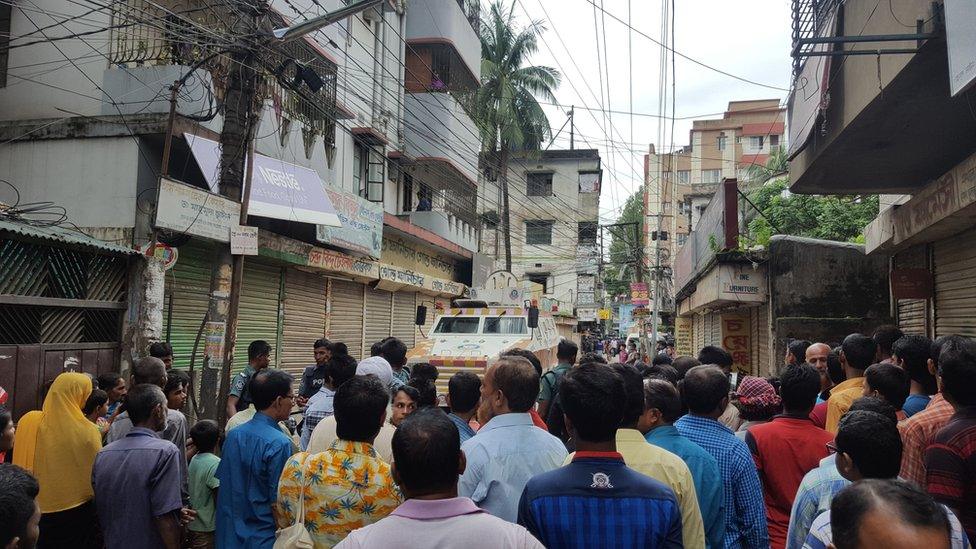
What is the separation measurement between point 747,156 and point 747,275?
39.3 m

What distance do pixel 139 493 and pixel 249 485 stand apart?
1.86ft

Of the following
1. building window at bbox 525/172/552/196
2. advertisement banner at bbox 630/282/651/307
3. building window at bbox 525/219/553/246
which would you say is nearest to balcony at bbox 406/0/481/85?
advertisement banner at bbox 630/282/651/307

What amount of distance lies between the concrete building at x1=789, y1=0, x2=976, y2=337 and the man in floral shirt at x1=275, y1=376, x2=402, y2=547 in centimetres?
453

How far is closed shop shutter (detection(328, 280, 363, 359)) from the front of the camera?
53.0ft

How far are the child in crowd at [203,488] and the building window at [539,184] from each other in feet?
120

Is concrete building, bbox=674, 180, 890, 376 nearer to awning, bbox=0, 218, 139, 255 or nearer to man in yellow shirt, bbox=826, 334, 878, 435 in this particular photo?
man in yellow shirt, bbox=826, 334, 878, 435

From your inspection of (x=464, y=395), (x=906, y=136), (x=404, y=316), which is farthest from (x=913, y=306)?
(x=404, y=316)

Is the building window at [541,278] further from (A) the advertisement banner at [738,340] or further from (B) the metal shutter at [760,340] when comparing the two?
(B) the metal shutter at [760,340]

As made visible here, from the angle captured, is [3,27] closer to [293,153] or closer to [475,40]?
[293,153]

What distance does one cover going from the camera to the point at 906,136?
7668 millimetres

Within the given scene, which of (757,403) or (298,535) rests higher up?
(757,403)

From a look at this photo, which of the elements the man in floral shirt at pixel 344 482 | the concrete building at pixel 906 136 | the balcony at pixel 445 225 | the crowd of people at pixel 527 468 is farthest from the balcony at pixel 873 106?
the balcony at pixel 445 225

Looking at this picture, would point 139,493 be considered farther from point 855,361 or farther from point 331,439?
point 855,361

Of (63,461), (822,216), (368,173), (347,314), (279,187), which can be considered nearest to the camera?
(63,461)
